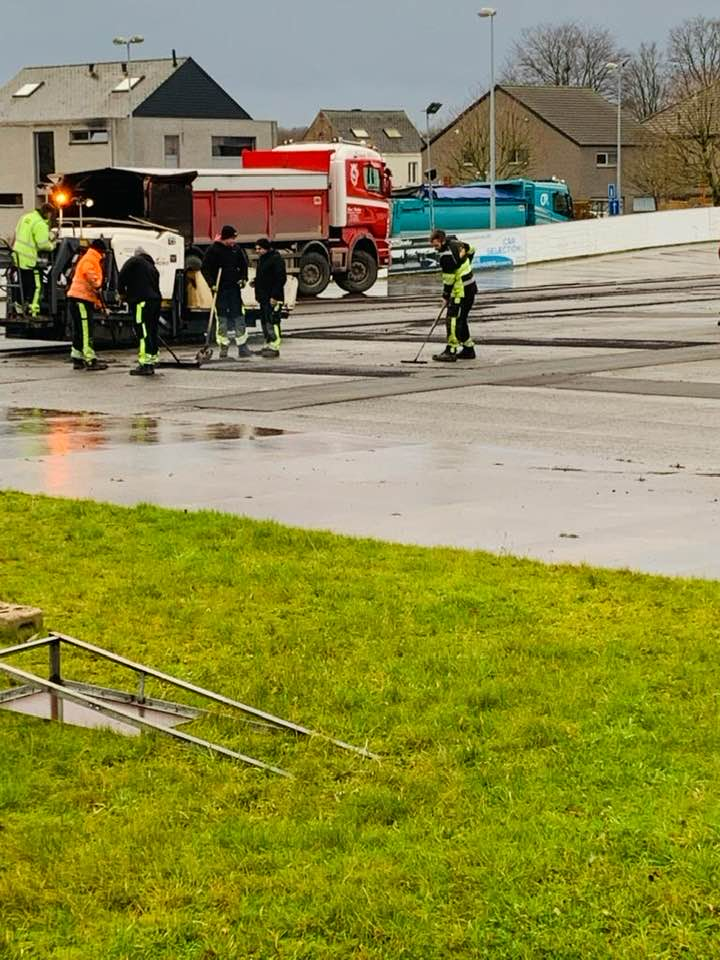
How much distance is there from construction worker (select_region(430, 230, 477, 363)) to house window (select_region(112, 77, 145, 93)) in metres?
65.7

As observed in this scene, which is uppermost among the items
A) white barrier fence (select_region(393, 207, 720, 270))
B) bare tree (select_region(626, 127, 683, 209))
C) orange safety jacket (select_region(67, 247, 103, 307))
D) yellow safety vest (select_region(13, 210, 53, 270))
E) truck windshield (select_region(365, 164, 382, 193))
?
bare tree (select_region(626, 127, 683, 209))

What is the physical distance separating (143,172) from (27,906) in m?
27.6

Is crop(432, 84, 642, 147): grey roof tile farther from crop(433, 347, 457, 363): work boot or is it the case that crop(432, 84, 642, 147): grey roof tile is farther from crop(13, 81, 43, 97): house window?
crop(433, 347, 457, 363): work boot

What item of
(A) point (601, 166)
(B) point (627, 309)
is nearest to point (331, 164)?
(B) point (627, 309)

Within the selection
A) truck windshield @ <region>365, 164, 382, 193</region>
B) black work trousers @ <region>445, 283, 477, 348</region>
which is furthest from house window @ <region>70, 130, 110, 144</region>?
black work trousers @ <region>445, 283, 477, 348</region>

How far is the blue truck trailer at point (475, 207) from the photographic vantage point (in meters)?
58.2

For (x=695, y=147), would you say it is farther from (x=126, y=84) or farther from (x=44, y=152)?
(x=44, y=152)

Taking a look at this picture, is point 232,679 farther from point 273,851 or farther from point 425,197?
point 425,197

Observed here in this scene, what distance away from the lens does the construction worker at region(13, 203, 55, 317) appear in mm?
26141

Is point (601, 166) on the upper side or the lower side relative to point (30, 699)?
upper

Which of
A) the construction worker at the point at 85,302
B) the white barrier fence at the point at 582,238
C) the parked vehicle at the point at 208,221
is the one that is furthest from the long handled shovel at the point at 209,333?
the white barrier fence at the point at 582,238

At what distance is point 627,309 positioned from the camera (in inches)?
1409

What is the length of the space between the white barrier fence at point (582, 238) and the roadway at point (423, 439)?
86.7 feet

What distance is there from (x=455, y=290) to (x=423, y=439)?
829cm
